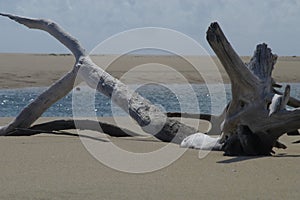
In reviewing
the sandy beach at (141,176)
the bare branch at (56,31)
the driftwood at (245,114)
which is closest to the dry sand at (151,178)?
the sandy beach at (141,176)

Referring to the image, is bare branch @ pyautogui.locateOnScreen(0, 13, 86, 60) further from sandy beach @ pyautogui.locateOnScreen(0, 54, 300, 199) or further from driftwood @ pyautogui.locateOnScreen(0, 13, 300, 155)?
sandy beach @ pyautogui.locateOnScreen(0, 54, 300, 199)

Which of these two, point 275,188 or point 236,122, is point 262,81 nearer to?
point 236,122

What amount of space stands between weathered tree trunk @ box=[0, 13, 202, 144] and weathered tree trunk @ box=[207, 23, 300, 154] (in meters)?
1.44

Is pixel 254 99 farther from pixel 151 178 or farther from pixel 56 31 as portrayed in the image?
pixel 56 31

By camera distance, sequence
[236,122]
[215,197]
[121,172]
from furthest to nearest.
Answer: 1. [236,122]
2. [121,172]
3. [215,197]

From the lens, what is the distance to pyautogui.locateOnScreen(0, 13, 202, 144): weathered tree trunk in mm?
8859

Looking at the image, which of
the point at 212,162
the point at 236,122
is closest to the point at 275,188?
the point at 212,162

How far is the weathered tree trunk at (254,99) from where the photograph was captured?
6883 mm

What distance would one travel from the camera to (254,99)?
7.20m

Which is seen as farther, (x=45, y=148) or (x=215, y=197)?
(x=45, y=148)

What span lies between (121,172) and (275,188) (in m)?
1.59

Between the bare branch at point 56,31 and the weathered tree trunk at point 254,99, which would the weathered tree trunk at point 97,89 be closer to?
the bare branch at point 56,31

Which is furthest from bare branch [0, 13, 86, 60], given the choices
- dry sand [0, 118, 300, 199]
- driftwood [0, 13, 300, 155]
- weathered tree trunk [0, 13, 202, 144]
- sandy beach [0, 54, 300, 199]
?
dry sand [0, 118, 300, 199]

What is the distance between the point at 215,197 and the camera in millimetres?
5168
